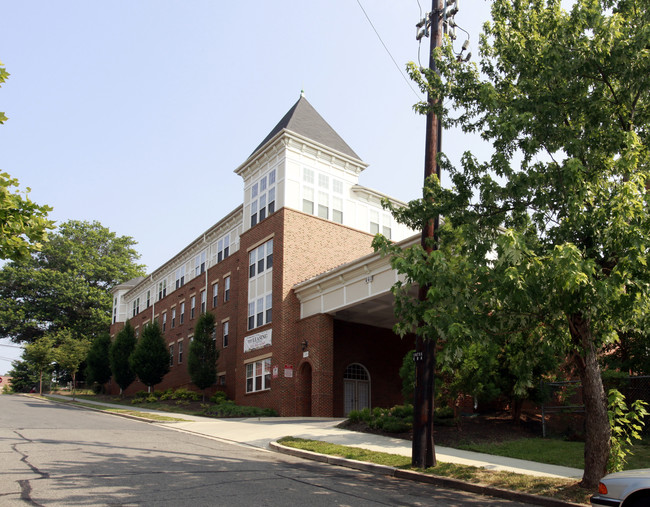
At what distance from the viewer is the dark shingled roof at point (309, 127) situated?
31.4 m

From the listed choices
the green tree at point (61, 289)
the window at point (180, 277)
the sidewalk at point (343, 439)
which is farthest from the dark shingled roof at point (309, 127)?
the green tree at point (61, 289)

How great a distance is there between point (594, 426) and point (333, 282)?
17496 mm

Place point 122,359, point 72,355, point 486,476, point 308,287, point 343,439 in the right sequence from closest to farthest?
point 486,476 → point 343,439 → point 308,287 → point 122,359 → point 72,355

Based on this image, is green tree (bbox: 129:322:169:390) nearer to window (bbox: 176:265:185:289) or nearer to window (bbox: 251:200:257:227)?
window (bbox: 176:265:185:289)

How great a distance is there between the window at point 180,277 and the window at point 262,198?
617 inches

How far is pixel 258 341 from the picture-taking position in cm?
2983

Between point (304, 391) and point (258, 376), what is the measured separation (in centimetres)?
353

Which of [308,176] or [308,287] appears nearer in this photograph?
[308,287]

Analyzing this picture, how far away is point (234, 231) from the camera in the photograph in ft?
124

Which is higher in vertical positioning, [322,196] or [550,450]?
[322,196]

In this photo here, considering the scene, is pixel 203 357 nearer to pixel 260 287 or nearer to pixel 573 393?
pixel 260 287

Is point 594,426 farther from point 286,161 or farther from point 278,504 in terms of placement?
point 286,161

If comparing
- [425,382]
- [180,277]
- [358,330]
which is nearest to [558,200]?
[425,382]

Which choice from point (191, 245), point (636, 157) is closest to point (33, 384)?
point (191, 245)
